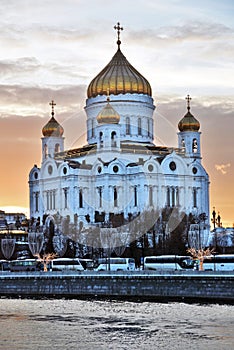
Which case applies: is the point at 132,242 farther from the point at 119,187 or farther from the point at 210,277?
the point at 210,277

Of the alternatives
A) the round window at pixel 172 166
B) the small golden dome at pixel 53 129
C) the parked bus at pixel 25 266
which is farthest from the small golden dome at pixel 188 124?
the parked bus at pixel 25 266

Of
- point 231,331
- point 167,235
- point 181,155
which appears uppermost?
point 181,155

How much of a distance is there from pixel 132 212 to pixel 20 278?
86.4 feet

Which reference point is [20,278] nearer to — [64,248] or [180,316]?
[180,316]

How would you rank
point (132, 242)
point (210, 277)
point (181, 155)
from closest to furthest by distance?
1. point (210, 277)
2. point (132, 242)
3. point (181, 155)

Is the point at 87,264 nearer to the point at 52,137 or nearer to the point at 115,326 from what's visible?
the point at 115,326

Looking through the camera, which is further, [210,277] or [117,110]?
[117,110]

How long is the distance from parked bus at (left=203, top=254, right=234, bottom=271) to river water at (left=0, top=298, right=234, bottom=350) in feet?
25.8

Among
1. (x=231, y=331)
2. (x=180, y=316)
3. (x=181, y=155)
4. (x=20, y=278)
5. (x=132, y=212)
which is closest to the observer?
(x=231, y=331)

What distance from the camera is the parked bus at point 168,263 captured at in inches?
2087

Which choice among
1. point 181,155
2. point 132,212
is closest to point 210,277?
point 132,212

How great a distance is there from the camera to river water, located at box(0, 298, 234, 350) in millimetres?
32094

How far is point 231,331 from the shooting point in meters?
33.9

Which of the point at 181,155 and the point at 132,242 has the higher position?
the point at 181,155
